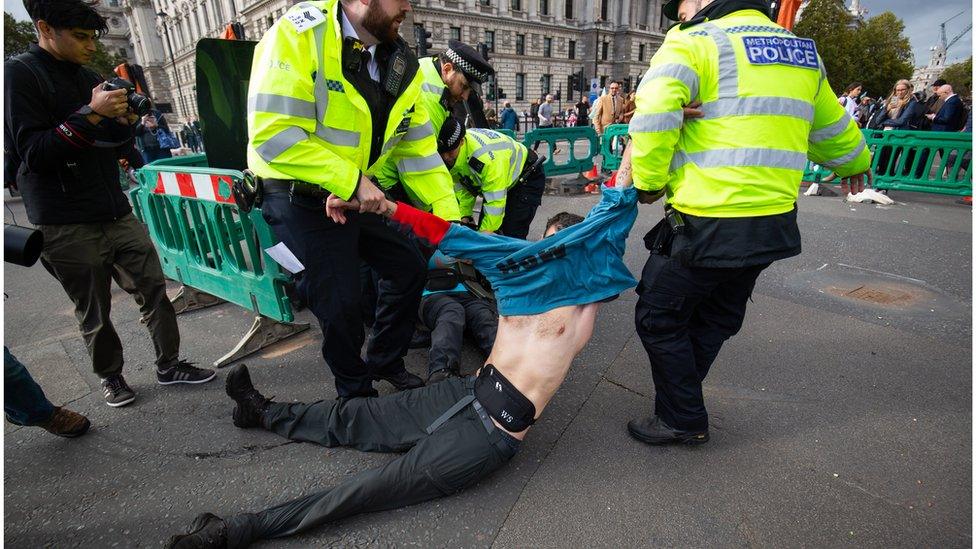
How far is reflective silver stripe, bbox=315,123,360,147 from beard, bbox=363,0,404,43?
0.41 m

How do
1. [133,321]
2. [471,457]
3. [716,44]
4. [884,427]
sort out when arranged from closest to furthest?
1. [716,44]
2. [471,457]
3. [884,427]
4. [133,321]

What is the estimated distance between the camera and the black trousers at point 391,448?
1.71 m

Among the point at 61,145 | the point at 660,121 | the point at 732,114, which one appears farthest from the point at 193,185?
the point at 732,114

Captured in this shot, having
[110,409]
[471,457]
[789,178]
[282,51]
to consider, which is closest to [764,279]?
[789,178]

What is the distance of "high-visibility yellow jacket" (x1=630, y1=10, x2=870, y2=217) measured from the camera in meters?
1.69

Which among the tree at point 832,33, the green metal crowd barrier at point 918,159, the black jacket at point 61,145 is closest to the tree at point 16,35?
the black jacket at point 61,145

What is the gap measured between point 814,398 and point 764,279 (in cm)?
187

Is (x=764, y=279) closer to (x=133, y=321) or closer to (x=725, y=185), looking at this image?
(x=725, y=185)

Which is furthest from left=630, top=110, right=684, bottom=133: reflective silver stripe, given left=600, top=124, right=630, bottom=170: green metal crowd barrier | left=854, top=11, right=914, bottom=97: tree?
left=854, top=11, right=914, bottom=97: tree

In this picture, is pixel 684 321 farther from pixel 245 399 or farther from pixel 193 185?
pixel 193 185

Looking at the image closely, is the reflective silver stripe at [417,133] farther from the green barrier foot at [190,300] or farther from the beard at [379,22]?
the green barrier foot at [190,300]

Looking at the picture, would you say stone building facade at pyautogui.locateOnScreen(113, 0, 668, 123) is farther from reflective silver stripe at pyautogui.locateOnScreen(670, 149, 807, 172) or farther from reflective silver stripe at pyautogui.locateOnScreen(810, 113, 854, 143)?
reflective silver stripe at pyautogui.locateOnScreen(670, 149, 807, 172)

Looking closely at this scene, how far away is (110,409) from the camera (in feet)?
8.50

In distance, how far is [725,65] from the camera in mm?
1692
